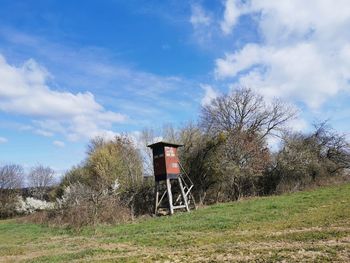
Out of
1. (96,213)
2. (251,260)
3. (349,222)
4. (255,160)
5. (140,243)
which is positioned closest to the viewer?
(251,260)

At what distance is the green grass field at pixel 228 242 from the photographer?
399 inches

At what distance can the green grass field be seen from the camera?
33.2 feet

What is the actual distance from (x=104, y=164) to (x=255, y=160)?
2011 centimetres

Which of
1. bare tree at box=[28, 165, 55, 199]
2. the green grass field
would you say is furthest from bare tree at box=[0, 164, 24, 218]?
the green grass field

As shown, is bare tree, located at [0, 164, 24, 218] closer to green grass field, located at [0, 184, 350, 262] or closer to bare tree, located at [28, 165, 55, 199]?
bare tree, located at [28, 165, 55, 199]

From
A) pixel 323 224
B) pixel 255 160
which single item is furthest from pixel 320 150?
pixel 323 224

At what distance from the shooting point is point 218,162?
3578 centimetres

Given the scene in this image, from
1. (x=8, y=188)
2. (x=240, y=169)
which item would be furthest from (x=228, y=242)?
(x=8, y=188)

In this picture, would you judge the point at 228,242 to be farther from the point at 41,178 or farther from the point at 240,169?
the point at 41,178

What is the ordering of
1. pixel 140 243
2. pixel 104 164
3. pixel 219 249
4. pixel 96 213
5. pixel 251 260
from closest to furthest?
pixel 251 260 → pixel 219 249 → pixel 140 243 → pixel 96 213 → pixel 104 164

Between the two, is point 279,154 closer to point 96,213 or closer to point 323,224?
point 96,213

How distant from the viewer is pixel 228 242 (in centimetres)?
1255

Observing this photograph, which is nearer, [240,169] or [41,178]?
[240,169]

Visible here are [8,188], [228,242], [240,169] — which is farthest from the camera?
[8,188]
